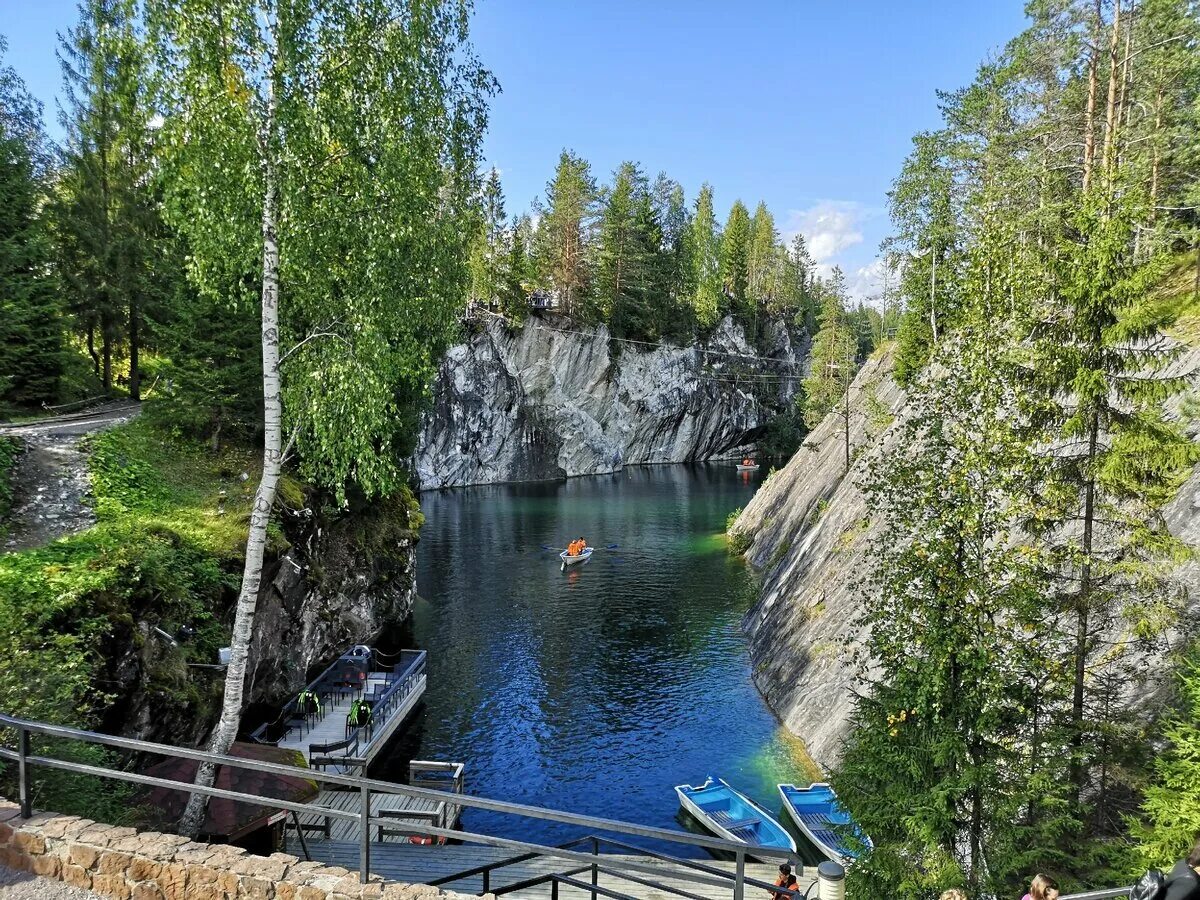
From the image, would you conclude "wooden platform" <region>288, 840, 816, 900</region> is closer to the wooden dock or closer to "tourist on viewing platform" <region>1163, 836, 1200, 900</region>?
the wooden dock

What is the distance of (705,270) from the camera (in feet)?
339

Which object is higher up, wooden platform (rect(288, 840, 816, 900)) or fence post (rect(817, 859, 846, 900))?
fence post (rect(817, 859, 846, 900))

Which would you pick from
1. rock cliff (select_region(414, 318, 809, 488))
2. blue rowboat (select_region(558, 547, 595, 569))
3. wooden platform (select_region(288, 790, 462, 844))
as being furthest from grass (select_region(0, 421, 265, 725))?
rock cliff (select_region(414, 318, 809, 488))

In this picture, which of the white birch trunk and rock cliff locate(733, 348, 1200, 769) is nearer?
the white birch trunk

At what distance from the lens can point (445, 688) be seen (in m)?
26.2

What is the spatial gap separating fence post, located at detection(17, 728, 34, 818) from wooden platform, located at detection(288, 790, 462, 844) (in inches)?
308

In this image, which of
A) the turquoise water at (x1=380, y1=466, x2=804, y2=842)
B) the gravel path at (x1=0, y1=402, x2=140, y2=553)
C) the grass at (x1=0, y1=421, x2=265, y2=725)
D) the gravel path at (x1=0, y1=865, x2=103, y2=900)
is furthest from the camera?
the turquoise water at (x1=380, y1=466, x2=804, y2=842)

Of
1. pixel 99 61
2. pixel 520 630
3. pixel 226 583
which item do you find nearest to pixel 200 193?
pixel 226 583

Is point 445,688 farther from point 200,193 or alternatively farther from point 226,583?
point 200,193

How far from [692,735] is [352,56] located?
2141 centimetres

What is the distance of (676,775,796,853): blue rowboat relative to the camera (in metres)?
17.6

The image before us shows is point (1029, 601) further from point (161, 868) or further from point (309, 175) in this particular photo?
point (309, 175)

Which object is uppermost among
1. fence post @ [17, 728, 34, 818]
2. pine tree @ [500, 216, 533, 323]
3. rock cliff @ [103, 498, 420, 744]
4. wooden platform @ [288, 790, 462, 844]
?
pine tree @ [500, 216, 533, 323]

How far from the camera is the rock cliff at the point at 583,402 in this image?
255 ft
